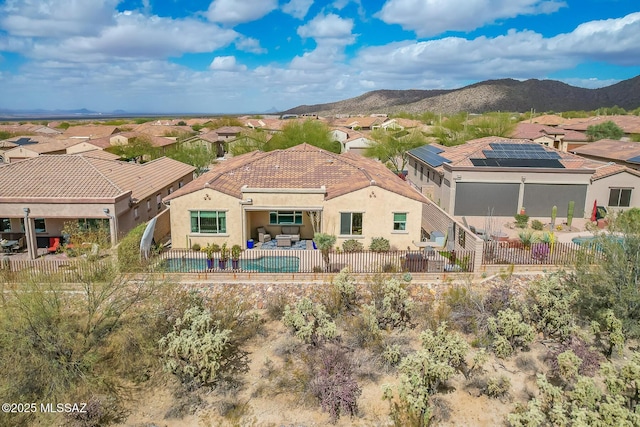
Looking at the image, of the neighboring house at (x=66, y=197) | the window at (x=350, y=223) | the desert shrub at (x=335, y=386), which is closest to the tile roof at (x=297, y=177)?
the window at (x=350, y=223)

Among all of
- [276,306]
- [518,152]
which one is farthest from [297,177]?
[518,152]

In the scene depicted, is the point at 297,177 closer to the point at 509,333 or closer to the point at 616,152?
the point at 509,333

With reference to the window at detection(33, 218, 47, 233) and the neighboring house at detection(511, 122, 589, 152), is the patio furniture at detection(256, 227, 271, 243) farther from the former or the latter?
the neighboring house at detection(511, 122, 589, 152)

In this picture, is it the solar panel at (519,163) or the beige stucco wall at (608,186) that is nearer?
the solar panel at (519,163)

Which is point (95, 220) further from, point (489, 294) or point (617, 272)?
point (617, 272)

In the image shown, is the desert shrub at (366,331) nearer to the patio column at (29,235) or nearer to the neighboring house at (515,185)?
the neighboring house at (515,185)

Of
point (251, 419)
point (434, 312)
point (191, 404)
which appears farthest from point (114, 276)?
point (434, 312)
